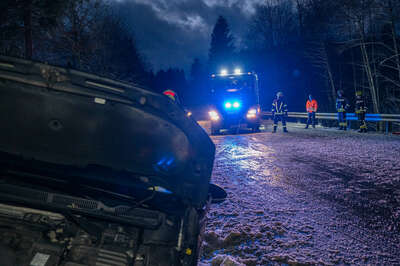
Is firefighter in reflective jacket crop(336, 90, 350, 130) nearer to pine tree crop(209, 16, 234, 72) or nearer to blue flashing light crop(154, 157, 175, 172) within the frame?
blue flashing light crop(154, 157, 175, 172)

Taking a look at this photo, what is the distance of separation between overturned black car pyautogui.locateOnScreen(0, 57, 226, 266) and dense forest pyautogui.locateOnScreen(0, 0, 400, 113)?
0.24 metres

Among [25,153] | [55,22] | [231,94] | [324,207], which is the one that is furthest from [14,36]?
[324,207]

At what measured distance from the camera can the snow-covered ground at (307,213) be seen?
213cm

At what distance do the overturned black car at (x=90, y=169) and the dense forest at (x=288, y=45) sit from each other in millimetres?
237

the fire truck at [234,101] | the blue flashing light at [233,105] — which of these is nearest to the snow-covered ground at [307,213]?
the fire truck at [234,101]

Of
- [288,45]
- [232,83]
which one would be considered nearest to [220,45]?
[288,45]

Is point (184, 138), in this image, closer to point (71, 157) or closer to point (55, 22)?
point (71, 157)

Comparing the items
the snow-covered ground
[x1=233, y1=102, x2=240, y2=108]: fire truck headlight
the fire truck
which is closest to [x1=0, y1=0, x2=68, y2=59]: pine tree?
the fire truck

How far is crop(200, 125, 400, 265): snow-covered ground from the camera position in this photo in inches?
83.9

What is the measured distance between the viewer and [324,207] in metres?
3.05

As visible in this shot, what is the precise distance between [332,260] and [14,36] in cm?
1397

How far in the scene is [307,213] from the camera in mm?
2895

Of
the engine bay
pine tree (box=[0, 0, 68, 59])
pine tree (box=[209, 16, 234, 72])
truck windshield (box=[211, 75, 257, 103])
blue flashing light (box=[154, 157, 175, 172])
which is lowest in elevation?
the engine bay

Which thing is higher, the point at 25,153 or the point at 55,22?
the point at 55,22
